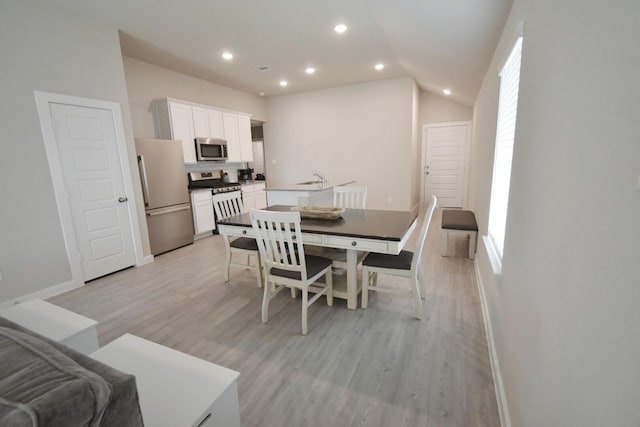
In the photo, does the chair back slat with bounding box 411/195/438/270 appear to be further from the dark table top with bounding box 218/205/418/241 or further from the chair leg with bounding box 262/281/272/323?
the chair leg with bounding box 262/281/272/323

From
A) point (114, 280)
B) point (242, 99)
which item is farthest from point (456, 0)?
point (242, 99)

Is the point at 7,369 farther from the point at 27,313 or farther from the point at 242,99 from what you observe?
the point at 242,99

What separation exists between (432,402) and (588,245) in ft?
4.33

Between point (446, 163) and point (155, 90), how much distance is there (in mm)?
6477

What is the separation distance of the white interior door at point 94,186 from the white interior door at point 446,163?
6484mm

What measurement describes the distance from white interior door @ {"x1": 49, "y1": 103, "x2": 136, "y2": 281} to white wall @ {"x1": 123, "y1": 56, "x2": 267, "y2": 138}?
117 cm

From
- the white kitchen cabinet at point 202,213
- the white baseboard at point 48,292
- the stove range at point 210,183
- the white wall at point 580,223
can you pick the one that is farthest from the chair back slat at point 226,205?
the white wall at point 580,223

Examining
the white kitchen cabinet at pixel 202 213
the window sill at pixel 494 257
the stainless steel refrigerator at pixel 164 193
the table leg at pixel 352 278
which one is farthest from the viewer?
the white kitchen cabinet at pixel 202 213

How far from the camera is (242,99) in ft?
20.6

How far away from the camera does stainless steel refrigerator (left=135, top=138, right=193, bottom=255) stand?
12.8 feet

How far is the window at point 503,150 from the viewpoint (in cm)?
183

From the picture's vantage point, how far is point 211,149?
17.1 feet

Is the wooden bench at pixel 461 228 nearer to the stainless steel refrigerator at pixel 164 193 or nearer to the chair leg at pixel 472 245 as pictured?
the chair leg at pixel 472 245

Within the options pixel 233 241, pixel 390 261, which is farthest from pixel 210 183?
pixel 390 261
